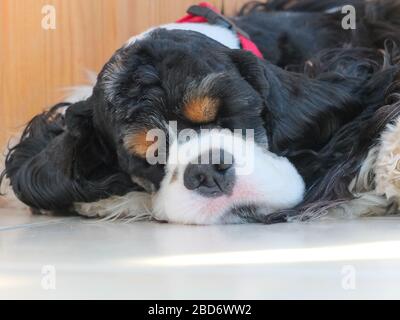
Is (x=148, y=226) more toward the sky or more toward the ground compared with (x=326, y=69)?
more toward the ground

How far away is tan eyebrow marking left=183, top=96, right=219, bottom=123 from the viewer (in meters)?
1.67

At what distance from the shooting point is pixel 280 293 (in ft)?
3.39

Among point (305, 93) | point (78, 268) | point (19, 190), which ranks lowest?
point (19, 190)

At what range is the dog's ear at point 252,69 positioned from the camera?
1.77 meters

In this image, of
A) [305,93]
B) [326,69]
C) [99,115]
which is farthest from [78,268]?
[326,69]

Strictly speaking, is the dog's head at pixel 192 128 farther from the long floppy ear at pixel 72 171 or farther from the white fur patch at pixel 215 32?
the white fur patch at pixel 215 32

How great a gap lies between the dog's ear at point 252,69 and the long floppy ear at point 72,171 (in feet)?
1.23

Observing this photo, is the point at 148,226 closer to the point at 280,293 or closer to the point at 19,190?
the point at 19,190

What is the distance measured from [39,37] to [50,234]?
3.99 ft

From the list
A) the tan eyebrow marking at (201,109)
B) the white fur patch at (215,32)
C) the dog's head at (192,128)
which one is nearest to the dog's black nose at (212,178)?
the dog's head at (192,128)

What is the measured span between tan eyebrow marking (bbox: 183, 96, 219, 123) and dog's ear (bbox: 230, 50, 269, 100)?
14 cm

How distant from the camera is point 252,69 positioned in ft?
5.85
